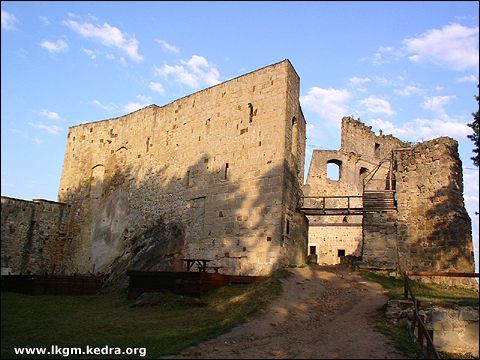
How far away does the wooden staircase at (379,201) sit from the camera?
16703 millimetres

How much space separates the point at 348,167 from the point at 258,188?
48.6 ft

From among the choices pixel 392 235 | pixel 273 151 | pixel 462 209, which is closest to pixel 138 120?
pixel 273 151

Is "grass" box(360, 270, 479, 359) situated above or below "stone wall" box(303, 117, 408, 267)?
below

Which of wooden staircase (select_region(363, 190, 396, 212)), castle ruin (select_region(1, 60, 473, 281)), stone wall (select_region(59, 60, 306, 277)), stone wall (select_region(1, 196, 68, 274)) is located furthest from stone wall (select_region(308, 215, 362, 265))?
stone wall (select_region(1, 196, 68, 274))

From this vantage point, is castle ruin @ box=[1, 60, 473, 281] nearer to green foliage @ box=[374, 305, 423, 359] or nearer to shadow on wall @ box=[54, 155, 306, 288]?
shadow on wall @ box=[54, 155, 306, 288]

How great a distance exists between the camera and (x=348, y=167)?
1126 inches

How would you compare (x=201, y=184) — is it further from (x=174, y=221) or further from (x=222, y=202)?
(x=174, y=221)

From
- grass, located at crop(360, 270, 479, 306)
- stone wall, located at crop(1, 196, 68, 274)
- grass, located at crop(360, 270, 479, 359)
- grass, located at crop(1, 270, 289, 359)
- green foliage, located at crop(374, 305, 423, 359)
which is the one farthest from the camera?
stone wall, located at crop(1, 196, 68, 274)

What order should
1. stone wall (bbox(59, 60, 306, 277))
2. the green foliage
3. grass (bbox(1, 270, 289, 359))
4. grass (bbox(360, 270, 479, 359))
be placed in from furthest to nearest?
1. stone wall (bbox(59, 60, 306, 277))
2. grass (bbox(1, 270, 289, 359))
3. grass (bbox(360, 270, 479, 359))
4. the green foliage

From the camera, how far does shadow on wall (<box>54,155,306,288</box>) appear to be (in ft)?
49.1

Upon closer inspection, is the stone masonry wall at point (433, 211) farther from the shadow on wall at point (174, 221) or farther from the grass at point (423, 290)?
the shadow on wall at point (174, 221)

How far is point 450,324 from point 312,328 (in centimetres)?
321

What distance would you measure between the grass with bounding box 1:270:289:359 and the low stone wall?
3492mm

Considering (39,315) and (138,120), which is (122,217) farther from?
(39,315)
